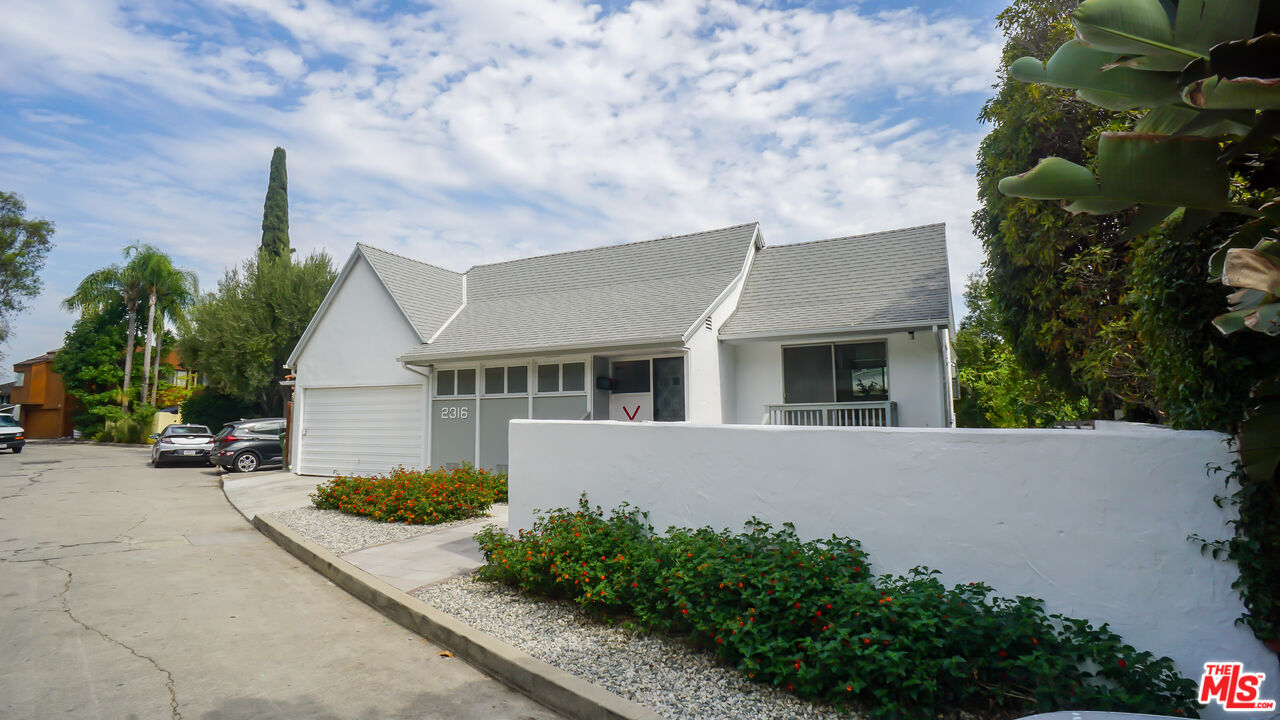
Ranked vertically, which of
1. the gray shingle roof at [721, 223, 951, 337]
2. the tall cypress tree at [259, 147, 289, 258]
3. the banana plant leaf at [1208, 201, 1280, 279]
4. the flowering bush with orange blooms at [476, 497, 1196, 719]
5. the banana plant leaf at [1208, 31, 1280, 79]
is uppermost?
the tall cypress tree at [259, 147, 289, 258]

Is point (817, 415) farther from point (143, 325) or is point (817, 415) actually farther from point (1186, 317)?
point (143, 325)

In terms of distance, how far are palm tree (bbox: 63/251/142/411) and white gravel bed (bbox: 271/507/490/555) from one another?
1351 inches

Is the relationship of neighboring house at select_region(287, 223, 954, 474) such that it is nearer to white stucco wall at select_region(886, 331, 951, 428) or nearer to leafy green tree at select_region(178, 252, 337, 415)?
white stucco wall at select_region(886, 331, 951, 428)

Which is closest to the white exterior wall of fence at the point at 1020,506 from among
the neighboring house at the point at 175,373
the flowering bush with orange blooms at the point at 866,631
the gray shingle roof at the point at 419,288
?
the flowering bush with orange blooms at the point at 866,631

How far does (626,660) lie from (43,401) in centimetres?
5810

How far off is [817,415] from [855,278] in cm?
317

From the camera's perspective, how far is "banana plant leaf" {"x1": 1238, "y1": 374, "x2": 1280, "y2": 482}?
340 centimetres

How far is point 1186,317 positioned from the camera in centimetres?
371

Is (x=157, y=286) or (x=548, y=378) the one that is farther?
(x=157, y=286)

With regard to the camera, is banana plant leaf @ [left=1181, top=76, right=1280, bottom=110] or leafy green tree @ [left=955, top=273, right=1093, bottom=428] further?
leafy green tree @ [left=955, top=273, right=1093, bottom=428]

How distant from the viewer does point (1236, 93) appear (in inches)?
104

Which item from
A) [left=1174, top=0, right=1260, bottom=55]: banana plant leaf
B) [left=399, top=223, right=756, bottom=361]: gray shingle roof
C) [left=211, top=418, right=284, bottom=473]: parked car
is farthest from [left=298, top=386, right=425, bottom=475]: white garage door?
[left=1174, top=0, right=1260, bottom=55]: banana plant leaf

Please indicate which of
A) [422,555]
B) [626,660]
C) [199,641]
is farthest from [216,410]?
[626,660]

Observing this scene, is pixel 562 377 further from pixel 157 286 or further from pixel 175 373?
pixel 175 373
